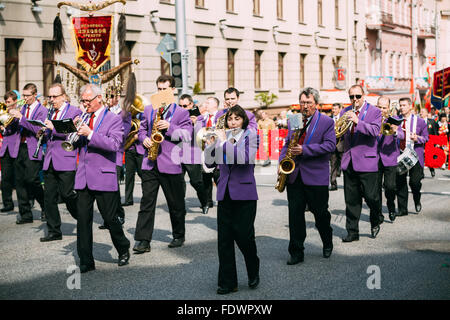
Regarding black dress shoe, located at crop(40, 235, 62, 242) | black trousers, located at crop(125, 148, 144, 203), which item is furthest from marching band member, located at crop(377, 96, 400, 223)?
black dress shoe, located at crop(40, 235, 62, 242)

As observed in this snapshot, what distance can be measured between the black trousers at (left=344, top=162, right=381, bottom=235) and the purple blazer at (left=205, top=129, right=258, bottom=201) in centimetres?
298

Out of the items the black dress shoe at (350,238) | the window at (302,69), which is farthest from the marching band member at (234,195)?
the window at (302,69)

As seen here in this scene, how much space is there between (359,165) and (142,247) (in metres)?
3.06

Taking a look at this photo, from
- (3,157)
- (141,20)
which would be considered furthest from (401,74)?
(3,157)

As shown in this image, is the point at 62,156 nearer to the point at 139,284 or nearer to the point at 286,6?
the point at 139,284

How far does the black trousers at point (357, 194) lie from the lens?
959cm

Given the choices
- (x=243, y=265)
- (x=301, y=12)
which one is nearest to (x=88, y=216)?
(x=243, y=265)

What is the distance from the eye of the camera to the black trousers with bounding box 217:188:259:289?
6844mm

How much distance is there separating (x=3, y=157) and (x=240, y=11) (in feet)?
71.4

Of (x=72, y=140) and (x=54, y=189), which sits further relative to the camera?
(x=54, y=189)

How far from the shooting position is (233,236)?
6.94m

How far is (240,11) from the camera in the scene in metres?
32.6

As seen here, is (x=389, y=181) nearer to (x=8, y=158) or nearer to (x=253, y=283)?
(x=253, y=283)
